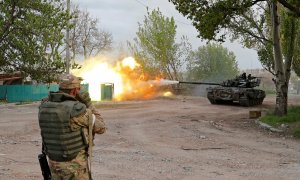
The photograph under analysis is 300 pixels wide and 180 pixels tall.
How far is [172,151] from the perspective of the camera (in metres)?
10.6

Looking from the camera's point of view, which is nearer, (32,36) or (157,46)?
(32,36)

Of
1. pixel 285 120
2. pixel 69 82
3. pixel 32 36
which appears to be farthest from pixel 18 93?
pixel 69 82

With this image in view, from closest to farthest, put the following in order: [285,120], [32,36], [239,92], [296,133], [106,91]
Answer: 1. [296,133]
2. [285,120]
3. [32,36]
4. [239,92]
5. [106,91]

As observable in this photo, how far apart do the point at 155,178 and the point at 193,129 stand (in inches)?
296

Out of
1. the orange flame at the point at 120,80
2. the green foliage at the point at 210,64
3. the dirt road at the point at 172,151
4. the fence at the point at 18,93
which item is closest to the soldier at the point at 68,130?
the dirt road at the point at 172,151

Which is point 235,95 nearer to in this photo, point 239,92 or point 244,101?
point 239,92

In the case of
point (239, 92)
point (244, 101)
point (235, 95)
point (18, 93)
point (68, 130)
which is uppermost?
point (68, 130)

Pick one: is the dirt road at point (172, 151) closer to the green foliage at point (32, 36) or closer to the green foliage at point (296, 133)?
the green foliage at point (296, 133)

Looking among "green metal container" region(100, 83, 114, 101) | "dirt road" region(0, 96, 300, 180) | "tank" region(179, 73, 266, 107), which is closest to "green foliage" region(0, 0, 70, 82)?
"dirt road" region(0, 96, 300, 180)

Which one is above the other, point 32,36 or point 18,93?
point 32,36

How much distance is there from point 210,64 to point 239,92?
38.9 meters

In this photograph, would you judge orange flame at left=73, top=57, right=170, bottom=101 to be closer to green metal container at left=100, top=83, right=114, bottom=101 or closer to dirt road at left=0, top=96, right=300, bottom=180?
green metal container at left=100, top=83, right=114, bottom=101

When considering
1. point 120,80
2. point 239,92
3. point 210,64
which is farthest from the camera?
point 210,64

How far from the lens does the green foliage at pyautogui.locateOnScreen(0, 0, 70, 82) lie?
1859 cm
